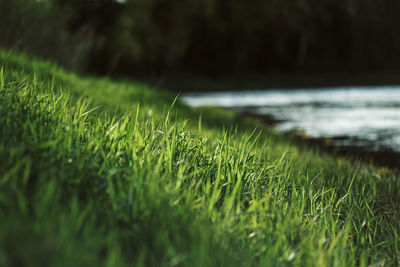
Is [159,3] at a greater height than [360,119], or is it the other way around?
[159,3]

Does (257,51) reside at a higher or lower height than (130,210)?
higher

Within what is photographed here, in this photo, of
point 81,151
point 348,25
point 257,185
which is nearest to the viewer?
point 81,151

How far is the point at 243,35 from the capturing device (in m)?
36.4

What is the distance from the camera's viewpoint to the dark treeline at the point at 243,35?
22.5 m

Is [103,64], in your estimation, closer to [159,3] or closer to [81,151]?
[159,3]

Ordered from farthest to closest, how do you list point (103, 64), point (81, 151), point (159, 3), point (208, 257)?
point (103, 64) < point (159, 3) < point (81, 151) < point (208, 257)

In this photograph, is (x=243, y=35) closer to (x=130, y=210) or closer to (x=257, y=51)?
(x=257, y=51)

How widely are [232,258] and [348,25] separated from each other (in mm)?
45642

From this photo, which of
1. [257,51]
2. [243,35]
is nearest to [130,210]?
[243,35]

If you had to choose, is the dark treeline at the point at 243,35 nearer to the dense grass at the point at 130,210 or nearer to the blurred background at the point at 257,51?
the blurred background at the point at 257,51

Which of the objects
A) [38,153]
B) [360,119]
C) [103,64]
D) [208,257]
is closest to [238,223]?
[208,257]

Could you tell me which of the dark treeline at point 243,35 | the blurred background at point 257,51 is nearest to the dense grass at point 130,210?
the blurred background at point 257,51

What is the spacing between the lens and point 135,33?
2389cm

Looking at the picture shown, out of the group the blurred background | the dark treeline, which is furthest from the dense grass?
the dark treeline
